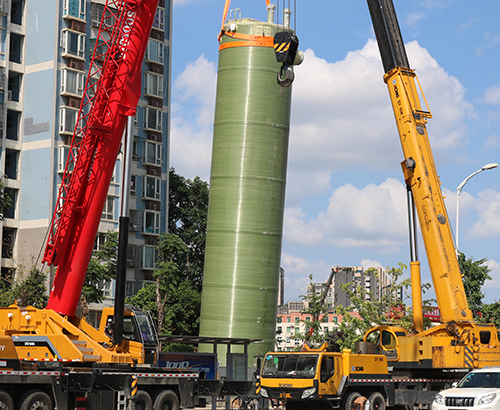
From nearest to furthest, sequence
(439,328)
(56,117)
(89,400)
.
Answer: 1. (89,400)
2. (439,328)
3. (56,117)

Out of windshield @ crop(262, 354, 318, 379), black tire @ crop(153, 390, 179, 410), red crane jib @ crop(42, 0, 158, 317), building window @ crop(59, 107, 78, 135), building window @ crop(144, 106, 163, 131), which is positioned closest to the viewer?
red crane jib @ crop(42, 0, 158, 317)

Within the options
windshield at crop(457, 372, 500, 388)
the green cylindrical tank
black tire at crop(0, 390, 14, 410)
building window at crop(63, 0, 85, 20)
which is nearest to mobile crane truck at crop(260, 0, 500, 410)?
windshield at crop(457, 372, 500, 388)

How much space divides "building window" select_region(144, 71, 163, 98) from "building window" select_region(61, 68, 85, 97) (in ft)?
26.5

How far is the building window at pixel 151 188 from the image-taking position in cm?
6866

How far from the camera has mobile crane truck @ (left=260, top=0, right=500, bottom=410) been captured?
25031 millimetres

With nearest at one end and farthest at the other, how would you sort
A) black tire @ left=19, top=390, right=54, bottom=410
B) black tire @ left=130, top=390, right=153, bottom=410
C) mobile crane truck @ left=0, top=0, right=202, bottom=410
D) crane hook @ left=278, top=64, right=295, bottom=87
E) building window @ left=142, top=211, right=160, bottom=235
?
black tire @ left=19, top=390, right=54, bottom=410
mobile crane truck @ left=0, top=0, right=202, bottom=410
black tire @ left=130, top=390, right=153, bottom=410
crane hook @ left=278, top=64, right=295, bottom=87
building window @ left=142, top=211, right=160, bottom=235

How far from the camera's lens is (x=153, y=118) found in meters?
69.4

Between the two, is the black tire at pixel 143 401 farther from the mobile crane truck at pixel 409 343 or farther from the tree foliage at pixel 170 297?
the tree foliage at pixel 170 297

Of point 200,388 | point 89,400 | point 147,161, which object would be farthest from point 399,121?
point 147,161

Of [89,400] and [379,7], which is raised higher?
[379,7]

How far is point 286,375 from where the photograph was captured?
82.5 feet

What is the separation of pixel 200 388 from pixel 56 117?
131ft

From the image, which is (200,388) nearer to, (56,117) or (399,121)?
(399,121)

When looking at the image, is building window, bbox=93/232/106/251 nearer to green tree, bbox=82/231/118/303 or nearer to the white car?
green tree, bbox=82/231/118/303
